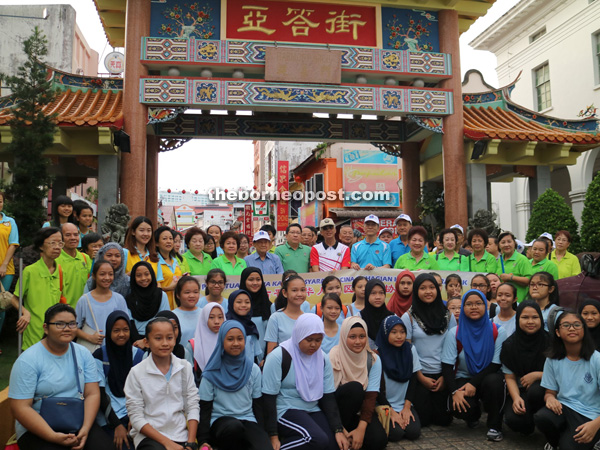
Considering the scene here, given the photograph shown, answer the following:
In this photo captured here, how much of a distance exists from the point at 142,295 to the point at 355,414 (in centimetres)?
221

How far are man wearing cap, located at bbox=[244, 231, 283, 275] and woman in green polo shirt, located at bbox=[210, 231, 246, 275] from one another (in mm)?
187

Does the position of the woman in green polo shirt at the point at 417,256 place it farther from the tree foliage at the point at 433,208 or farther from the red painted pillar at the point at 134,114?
the tree foliage at the point at 433,208

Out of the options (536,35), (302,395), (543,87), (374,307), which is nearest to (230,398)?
(302,395)

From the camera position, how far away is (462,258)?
692cm

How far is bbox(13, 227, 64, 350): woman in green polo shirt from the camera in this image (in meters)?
4.81

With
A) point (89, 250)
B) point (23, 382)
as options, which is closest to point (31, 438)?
point (23, 382)

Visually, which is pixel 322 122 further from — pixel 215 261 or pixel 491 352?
pixel 491 352

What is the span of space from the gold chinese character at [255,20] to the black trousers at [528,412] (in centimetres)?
852

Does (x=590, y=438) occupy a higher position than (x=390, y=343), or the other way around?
(x=390, y=343)

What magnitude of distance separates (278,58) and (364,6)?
7.60 ft

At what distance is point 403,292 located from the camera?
5.55 metres

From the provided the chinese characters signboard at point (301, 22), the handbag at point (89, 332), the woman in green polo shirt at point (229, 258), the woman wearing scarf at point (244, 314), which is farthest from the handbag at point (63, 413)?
the chinese characters signboard at point (301, 22)

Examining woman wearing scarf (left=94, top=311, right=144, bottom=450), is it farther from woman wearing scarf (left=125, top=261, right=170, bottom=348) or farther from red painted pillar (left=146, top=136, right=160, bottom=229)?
red painted pillar (left=146, top=136, right=160, bottom=229)

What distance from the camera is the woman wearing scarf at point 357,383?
4.37 metres
